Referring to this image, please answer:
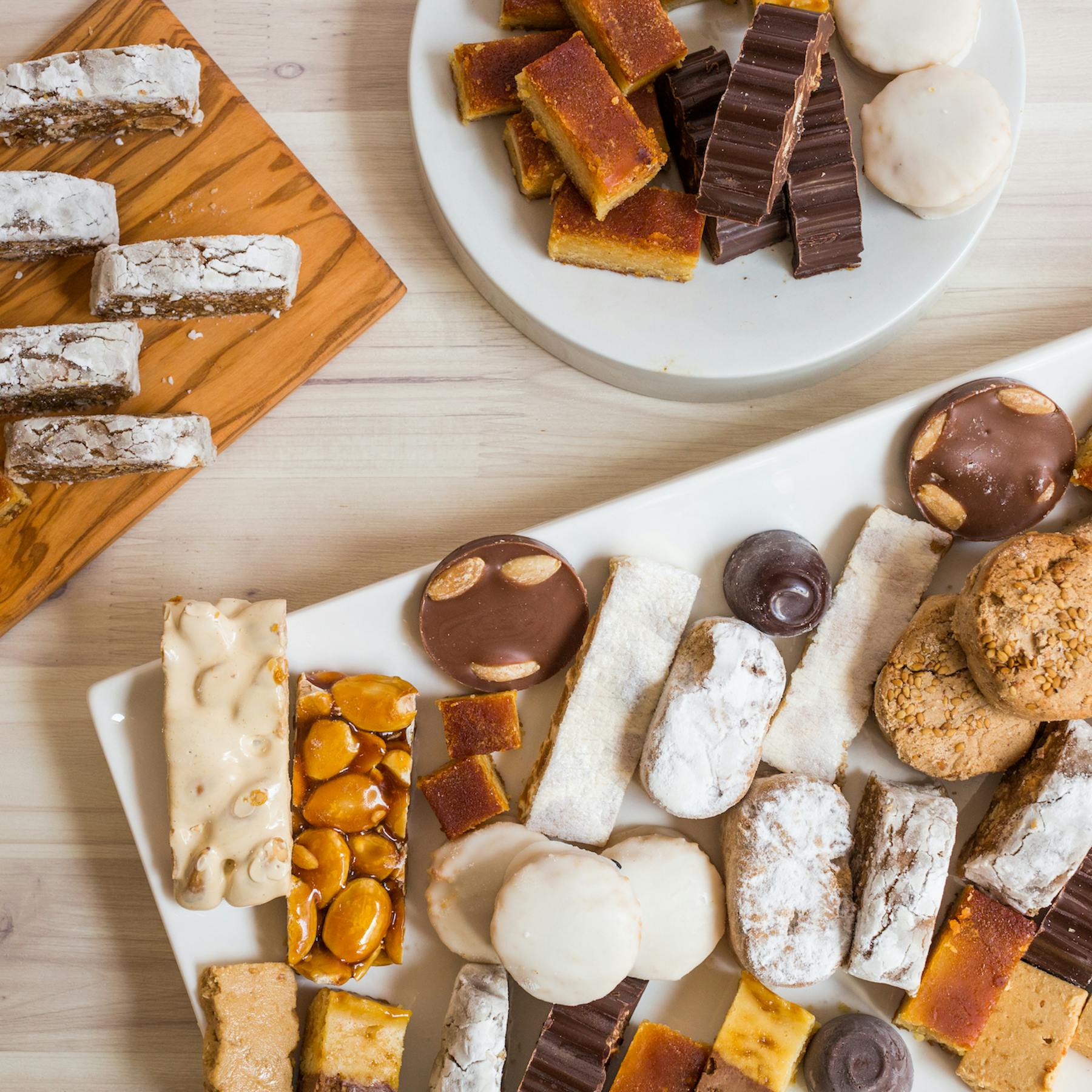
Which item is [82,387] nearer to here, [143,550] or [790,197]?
[143,550]

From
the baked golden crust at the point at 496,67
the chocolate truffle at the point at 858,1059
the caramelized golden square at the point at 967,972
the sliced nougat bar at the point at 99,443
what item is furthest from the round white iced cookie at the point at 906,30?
the chocolate truffle at the point at 858,1059

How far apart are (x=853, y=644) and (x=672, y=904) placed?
64 centimetres

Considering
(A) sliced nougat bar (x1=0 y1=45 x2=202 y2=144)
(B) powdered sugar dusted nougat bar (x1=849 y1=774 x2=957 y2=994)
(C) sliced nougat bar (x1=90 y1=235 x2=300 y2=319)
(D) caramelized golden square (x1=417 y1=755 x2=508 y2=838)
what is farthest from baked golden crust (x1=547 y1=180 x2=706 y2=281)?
(B) powdered sugar dusted nougat bar (x1=849 y1=774 x2=957 y2=994)

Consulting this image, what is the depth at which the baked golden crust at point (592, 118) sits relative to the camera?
1.82 m

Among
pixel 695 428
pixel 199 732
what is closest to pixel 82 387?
pixel 199 732

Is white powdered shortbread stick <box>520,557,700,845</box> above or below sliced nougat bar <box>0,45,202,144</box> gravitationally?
below

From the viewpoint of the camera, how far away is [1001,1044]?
185cm

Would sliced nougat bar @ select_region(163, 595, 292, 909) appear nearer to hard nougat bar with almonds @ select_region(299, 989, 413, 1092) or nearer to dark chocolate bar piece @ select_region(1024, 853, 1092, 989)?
hard nougat bar with almonds @ select_region(299, 989, 413, 1092)

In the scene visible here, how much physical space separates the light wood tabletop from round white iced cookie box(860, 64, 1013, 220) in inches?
10.9

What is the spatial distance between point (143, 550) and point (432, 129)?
1.14 metres

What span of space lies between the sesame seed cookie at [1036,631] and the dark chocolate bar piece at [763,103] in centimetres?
87

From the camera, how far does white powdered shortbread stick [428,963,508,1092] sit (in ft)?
5.73

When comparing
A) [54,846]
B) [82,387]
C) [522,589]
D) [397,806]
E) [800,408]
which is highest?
[800,408]

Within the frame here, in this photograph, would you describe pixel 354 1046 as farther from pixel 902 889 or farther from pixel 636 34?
pixel 636 34
